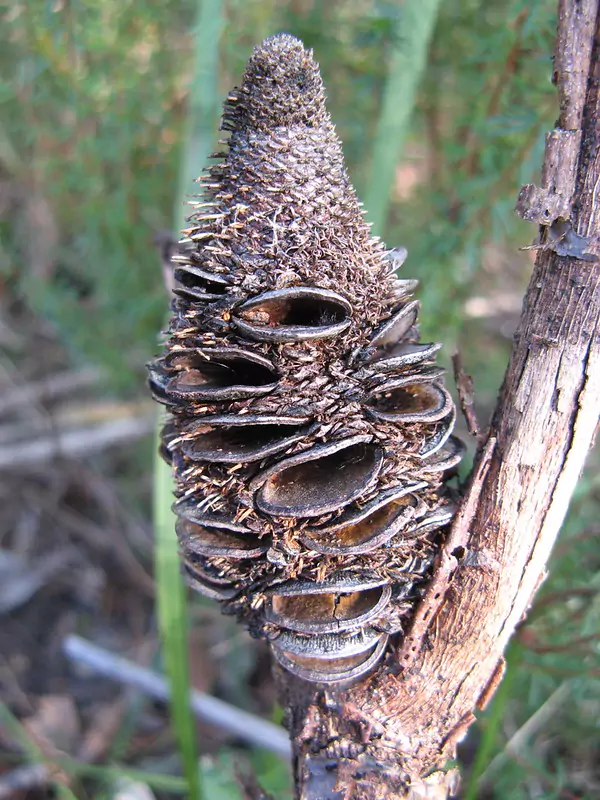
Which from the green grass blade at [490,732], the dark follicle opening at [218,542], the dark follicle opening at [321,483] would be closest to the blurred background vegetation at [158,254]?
the green grass blade at [490,732]

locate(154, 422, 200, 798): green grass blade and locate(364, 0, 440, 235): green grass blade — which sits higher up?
locate(364, 0, 440, 235): green grass blade

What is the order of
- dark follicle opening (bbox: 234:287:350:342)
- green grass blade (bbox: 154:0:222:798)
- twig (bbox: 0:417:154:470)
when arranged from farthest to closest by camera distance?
twig (bbox: 0:417:154:470) → green grass blade (bbox: 154:0:222:798) → dark follicle opening (bbox: 234:287:350:342)

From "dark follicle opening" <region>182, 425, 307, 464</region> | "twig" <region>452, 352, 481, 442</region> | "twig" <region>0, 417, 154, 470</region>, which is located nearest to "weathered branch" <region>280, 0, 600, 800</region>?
"twig" <region>452, 352, 481, 442</region>

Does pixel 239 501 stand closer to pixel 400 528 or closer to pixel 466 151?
pixel 400 528

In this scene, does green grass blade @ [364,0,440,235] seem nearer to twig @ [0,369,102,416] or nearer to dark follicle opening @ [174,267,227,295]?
dark follicle opening @ [174,267,227,295]

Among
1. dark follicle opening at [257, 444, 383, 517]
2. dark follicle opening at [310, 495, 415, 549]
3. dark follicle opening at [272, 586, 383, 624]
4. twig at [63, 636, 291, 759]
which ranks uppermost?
dark follicle opening at [257, 444, 383, 517]

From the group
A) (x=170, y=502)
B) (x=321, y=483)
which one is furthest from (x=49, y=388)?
(x=321, y=483)

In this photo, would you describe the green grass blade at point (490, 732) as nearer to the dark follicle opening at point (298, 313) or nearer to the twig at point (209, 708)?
the twig at point (209, 708)
